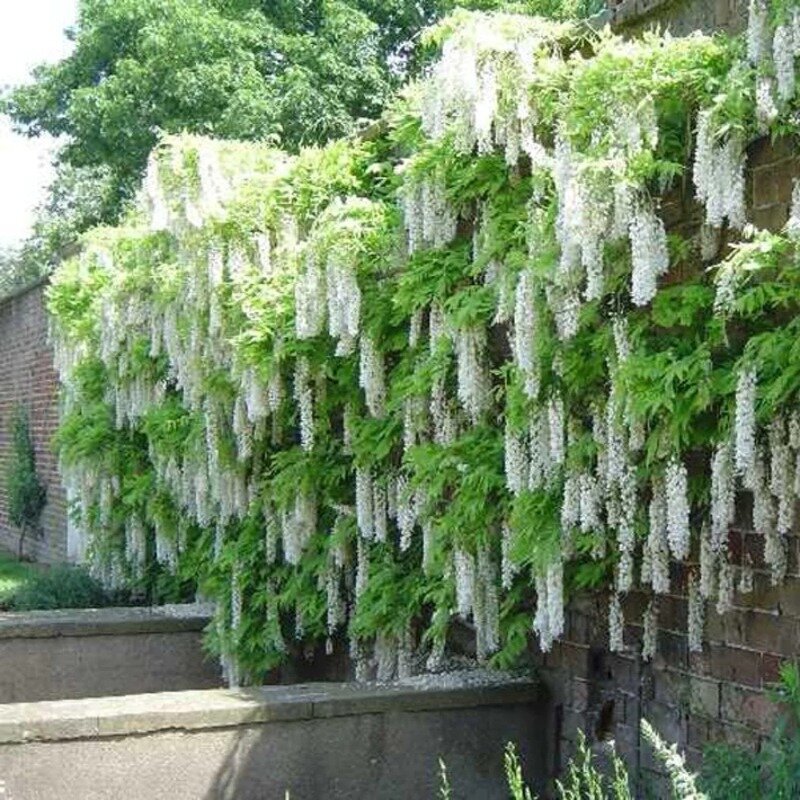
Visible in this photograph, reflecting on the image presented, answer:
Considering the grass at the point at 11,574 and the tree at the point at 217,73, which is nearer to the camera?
the grass at the point at 11,574

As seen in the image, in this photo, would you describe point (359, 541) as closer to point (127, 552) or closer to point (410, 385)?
point (410, 385)

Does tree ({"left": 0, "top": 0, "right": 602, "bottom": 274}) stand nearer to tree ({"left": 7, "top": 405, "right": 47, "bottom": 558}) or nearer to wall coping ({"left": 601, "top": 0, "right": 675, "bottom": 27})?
tree ({"left": 7, "top": 405, "right": 47, "bottom": 558})

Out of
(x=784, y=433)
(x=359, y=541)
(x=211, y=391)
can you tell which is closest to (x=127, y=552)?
(x=211, y=391)

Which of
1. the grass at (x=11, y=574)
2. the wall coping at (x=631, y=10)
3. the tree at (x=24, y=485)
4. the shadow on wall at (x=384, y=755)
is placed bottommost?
the shadow on wall at (x=384, y=755)

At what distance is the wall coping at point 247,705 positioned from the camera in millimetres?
4828

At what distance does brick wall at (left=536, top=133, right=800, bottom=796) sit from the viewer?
426cm

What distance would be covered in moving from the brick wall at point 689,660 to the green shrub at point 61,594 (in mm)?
4754

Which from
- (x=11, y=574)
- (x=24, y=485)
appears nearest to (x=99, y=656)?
(x=11, y=574)

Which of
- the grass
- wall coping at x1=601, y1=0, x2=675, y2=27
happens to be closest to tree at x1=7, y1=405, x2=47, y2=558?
the grass

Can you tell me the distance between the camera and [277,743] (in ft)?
16.6

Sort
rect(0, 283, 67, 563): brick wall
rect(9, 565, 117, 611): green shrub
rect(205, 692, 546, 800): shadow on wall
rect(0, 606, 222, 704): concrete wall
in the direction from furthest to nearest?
rect(0, 283, 67, 563): brick wall < rect(9, 565, 117, 611): green shrub < rect(0, 606, 222, 704): concrete wall < rect(205, 692, 546, 800): shadow on wall

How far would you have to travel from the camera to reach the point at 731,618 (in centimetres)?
447

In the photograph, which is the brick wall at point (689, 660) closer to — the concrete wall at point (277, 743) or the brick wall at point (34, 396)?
the concrete wall at point (277, 743)

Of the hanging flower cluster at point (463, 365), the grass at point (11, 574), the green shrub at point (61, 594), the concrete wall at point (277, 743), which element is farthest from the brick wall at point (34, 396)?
the concrete wall at point (277, 743)
